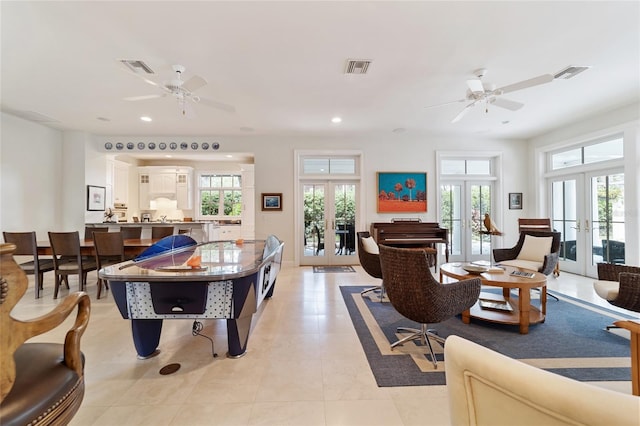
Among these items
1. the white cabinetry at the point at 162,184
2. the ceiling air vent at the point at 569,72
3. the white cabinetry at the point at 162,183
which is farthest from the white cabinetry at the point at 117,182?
the ceiling air vent at the point at 569,72

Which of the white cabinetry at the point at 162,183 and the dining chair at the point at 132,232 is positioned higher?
the white cabinetry at the point at 162,183

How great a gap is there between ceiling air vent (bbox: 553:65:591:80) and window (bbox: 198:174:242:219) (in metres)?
7.77

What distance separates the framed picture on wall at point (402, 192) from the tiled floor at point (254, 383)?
3616 mm

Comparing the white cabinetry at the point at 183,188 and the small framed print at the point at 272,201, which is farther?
the white cabinetry at the point at 183,188

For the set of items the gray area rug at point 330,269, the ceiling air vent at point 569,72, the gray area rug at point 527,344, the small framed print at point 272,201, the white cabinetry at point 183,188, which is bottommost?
the gray area rug at point 527,344

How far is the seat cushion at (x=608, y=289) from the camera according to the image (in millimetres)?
2480

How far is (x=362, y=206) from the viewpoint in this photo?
613 centimetres

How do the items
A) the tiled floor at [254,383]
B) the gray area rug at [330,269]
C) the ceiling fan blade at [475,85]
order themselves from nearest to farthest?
the tiled floor at [254,383], the ceiling fan blade at [475,85], the gray area rug at [330,269]

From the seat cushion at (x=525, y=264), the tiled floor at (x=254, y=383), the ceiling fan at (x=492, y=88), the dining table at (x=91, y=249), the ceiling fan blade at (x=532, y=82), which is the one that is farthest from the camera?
the dining table at (x=91, y=249)

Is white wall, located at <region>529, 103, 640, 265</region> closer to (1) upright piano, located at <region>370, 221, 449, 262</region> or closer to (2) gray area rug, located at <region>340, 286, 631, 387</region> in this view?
(2) gray area rug, located at <region>340, 286, 631, 387</region>

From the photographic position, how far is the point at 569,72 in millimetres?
3291

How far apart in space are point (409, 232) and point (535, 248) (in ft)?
7.02


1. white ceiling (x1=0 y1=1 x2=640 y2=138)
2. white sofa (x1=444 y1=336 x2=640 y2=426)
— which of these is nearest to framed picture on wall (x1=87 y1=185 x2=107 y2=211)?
white ceiling (x1=0 y1=1 x2=640 y2=138)

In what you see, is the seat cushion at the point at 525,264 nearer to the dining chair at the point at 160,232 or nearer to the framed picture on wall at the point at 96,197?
the dining chair at the point at 160,232
